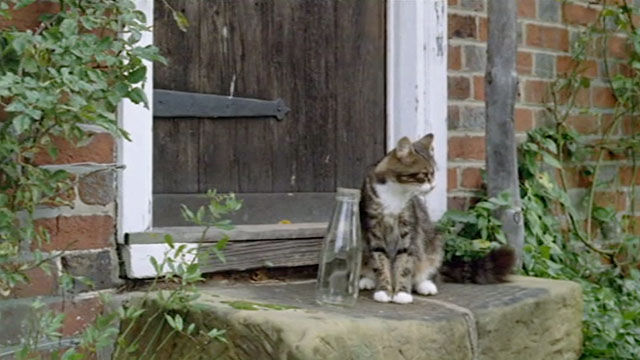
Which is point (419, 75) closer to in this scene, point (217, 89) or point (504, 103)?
point (504, 103)

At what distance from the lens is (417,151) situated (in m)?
A: 3.15

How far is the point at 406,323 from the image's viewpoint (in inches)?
110

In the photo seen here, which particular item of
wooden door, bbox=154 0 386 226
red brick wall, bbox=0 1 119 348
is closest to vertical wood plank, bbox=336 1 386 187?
wooden door, bbox=154 0 386 226

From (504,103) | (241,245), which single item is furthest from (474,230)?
(241,245)

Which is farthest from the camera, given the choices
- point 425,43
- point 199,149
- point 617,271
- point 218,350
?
point 617,271

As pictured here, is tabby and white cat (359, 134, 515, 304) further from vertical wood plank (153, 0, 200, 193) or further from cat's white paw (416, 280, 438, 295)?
vertical wood plank (153, 0, 200, 193)

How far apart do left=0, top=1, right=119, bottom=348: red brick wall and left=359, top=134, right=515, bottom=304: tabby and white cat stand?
819 millimetres

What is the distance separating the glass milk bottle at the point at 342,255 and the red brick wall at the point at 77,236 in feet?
2.20

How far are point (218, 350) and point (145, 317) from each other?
0.33 meters

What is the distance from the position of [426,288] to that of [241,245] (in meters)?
0.64

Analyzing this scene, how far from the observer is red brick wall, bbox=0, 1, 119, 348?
290 cm

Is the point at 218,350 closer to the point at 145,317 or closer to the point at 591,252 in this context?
the point at 145,317

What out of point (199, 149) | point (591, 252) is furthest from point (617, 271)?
point (199, 149)

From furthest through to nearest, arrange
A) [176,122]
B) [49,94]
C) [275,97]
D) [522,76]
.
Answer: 1. [522,76]
2. [275,97]
3. [176,122]
4. [49,94]
